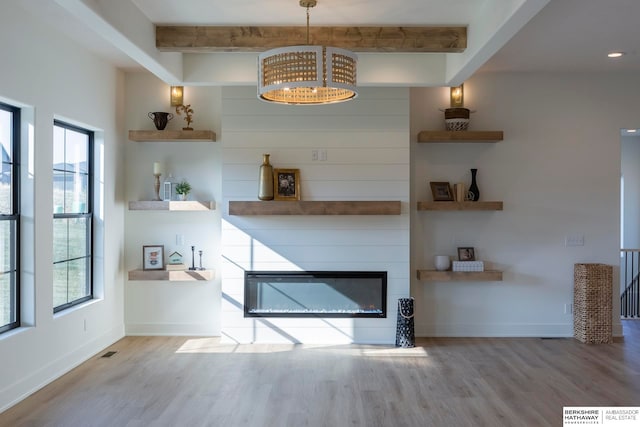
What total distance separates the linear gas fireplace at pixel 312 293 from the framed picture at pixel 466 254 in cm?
88

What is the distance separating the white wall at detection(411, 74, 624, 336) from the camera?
18.7 ft

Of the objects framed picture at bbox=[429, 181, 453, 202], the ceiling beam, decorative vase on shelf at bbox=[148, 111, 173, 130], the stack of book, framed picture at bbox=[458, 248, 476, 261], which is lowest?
the stack of book

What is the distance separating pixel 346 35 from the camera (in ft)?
13.8

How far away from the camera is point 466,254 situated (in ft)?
18.5

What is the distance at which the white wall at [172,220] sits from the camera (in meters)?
5.71

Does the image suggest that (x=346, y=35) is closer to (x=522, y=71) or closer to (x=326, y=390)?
(x=522, y=71)

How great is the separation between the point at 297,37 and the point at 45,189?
2.36 meters

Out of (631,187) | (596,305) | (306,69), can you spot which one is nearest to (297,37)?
(306,69)

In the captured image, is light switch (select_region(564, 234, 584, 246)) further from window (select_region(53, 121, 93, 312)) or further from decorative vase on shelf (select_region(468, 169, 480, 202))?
window (select_region(53, 121, 93, 312))

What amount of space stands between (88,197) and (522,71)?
473 centimetres

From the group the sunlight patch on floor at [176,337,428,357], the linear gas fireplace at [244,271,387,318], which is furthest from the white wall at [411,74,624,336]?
the sunlight patch on floor at [176,337,428,357]

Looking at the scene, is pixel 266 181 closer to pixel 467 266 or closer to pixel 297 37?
pixel 297 37

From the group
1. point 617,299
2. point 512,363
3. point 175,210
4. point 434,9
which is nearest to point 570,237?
point 617,299

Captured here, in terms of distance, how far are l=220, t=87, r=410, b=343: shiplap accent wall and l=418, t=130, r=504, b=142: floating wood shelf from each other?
0.24 meters
